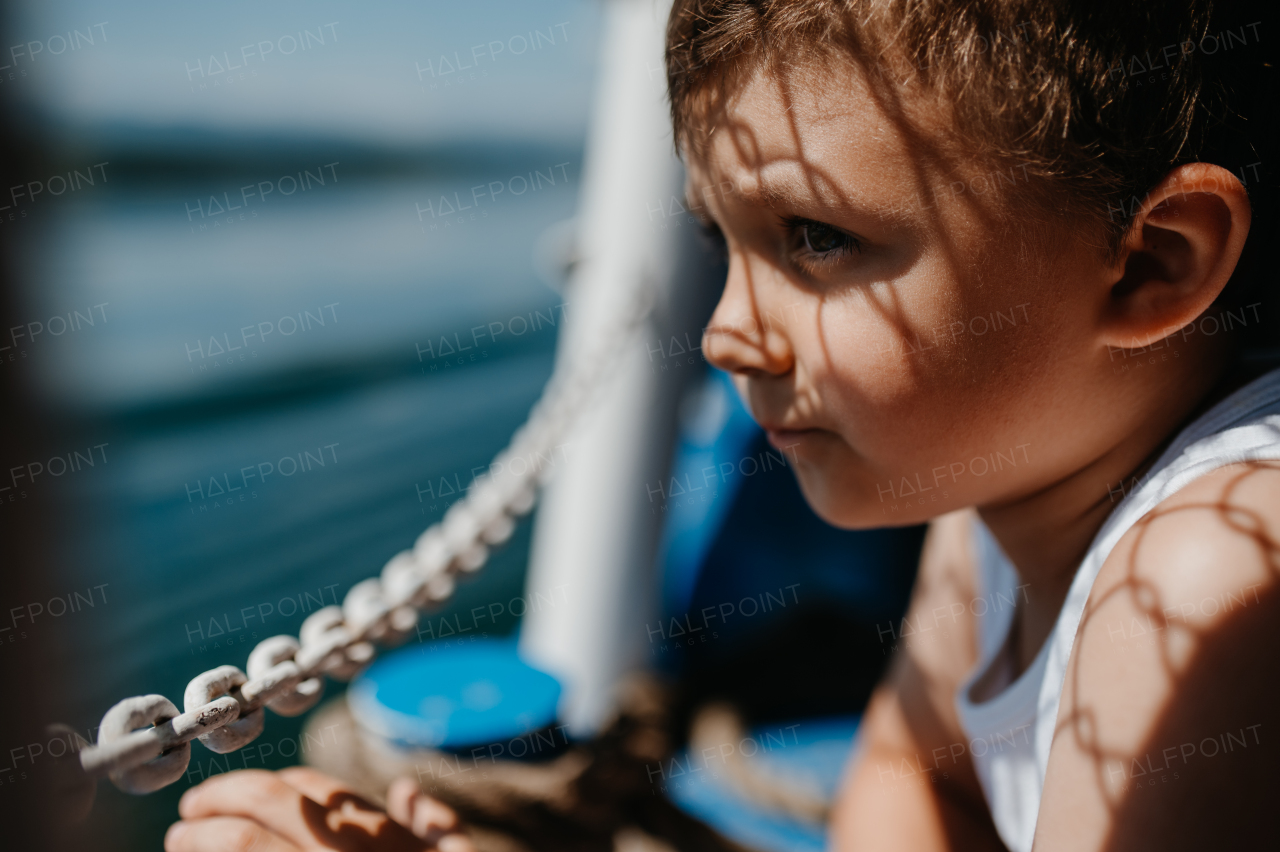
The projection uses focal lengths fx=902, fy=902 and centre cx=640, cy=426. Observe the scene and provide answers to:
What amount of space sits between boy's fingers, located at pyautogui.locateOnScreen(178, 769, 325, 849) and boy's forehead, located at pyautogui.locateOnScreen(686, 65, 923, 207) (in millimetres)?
419

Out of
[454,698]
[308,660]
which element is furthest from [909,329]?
[454,698]

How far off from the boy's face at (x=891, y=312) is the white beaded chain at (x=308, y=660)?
0.93 ft

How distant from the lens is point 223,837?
18.0 inches

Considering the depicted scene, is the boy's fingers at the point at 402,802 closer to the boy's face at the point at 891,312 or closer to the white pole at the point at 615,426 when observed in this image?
the boy's face at the point at 891,312

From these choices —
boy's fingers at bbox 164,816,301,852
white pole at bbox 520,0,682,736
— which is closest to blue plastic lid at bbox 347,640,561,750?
white pole at bbox 520,0,682,736

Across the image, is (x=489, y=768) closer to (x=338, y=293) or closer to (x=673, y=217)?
(x=673, y=217)

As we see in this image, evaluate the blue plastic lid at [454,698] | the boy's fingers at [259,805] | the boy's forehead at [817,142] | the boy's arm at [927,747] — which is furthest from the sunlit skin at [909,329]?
the blue plastic lid at [454,698]

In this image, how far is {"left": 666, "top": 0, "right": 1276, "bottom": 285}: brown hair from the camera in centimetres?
46

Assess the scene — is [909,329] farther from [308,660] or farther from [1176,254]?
[308,660]

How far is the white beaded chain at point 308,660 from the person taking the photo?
0.36 metres

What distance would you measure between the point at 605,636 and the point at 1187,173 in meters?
0.85

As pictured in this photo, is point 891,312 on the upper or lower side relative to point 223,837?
upper

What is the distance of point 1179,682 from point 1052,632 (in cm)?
16

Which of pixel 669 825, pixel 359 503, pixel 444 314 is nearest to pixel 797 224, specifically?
pixel 669 825
